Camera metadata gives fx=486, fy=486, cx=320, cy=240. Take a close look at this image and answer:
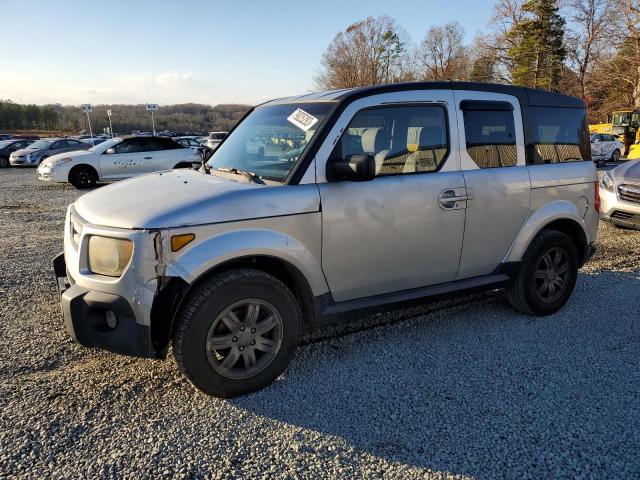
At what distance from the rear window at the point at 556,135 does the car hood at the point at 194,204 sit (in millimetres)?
2243

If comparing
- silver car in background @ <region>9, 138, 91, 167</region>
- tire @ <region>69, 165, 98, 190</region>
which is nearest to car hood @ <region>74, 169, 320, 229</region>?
tire @ <region>69, 165, 98, 190</region>

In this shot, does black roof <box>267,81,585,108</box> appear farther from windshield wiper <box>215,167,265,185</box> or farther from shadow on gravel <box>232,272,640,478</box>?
shadow on gravel <box>232,272,640,478</box>

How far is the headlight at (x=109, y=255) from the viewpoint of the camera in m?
2.80

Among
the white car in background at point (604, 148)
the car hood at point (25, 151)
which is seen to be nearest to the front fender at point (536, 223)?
the white car in background at point (604, 148)

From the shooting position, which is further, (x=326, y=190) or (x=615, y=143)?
(x=615, y=143)

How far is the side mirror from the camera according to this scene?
124 inches

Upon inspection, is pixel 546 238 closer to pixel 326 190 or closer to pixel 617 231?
pixel 326 190

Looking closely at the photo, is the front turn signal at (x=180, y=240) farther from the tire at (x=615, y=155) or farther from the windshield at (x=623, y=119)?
the windshield at (x=623, y=119)

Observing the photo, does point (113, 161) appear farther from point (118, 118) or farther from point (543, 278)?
point (118, 118)

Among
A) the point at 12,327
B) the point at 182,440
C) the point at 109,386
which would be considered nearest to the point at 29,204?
the point at 12,327

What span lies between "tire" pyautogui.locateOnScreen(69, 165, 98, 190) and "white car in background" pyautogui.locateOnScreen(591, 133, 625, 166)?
826 inches

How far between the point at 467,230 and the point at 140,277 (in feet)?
8.09

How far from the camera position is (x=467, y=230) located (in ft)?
12.7

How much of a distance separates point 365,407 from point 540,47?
177 ft
